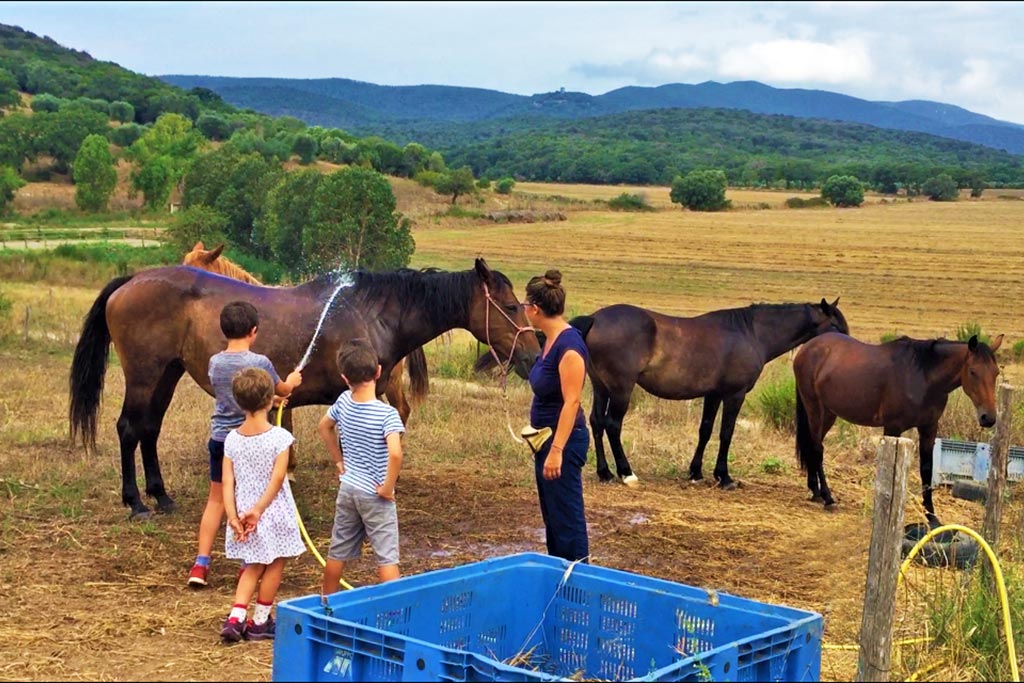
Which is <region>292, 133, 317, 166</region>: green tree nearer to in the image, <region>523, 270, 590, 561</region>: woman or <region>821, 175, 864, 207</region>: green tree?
<region>821, 175, 864, 207</region>: green tree

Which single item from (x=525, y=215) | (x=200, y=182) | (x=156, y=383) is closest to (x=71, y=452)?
(x=156, y=383)

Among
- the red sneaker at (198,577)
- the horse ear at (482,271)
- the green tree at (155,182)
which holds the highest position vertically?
the green tree at (155,182)

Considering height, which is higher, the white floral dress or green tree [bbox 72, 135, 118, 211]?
green tree [bbox 72, 135, 118, 211]

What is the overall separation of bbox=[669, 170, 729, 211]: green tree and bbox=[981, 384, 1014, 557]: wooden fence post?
27.0 metres

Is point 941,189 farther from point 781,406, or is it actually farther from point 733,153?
point 733,153

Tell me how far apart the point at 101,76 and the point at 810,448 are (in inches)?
5069

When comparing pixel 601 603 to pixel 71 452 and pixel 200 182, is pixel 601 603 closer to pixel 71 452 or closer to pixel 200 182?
pixel 71 452

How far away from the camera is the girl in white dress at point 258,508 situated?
16.6 feet

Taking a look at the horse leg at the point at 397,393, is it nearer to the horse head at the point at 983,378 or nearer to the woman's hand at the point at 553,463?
the woman's hand at the point at 553,463

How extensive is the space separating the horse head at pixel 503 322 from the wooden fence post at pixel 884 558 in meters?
3.91

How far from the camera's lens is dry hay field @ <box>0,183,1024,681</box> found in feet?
17.7

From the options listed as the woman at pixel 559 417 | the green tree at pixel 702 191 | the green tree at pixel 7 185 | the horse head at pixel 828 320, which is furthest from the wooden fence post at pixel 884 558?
the green tree at pixel 7 185

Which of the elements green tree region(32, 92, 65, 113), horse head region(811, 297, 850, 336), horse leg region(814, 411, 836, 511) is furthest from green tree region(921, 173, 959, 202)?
green tree region(32, 92, 65, 113)

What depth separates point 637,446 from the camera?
11508mm
